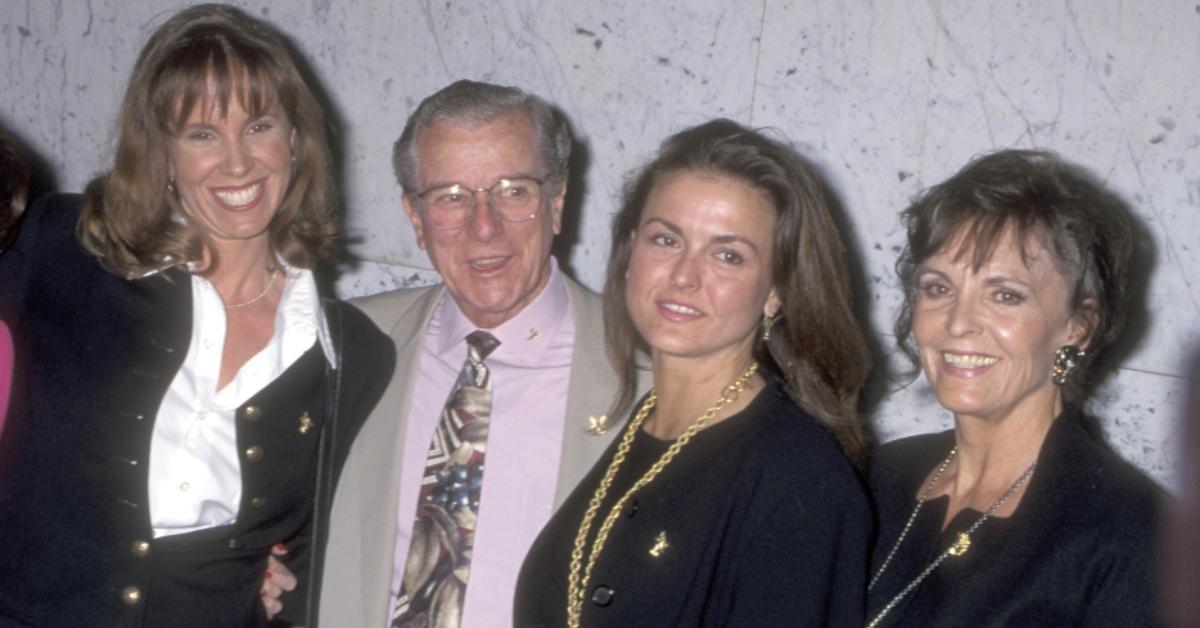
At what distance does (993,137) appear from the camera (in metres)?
3.26

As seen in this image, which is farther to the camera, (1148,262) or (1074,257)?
(1148,262)

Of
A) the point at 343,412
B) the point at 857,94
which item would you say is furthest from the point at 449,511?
the point at 857,94

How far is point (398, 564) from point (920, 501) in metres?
1.08

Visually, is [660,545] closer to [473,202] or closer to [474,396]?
[474,396]

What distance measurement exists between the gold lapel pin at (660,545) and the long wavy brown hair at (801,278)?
38 centimetres

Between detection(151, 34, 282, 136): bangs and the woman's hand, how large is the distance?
918 millimetres

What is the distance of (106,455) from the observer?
2.38 meters

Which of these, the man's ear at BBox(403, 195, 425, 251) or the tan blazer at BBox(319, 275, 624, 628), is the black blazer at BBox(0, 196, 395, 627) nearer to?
the tan blazer at BBox(319, 275, 624, 628)

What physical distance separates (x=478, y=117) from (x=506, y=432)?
0.70 metres

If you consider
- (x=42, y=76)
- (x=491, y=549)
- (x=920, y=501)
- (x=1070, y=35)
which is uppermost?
(x=1070, y=35)

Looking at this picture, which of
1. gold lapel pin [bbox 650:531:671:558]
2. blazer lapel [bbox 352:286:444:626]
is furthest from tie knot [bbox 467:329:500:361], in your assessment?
gold lapel pin [bbox 650:531:671:558]

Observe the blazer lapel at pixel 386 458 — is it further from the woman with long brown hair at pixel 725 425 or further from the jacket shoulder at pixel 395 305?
the woman with long brown hair at pixel 725 425

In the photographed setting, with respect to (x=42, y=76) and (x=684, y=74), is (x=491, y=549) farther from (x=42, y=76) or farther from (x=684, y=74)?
(x=42, y=76)

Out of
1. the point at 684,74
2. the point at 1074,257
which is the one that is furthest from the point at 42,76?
the point at 1074,257
